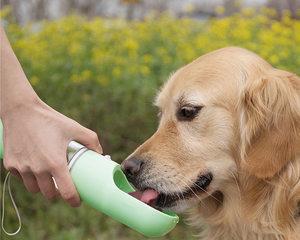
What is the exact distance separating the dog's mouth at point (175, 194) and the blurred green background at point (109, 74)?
6.36 ft

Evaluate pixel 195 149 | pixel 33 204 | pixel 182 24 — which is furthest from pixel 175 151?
pixel 182 24

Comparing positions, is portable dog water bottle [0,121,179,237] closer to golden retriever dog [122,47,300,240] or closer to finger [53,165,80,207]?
finger [53,165,80,207]

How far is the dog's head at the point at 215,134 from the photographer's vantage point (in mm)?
4016

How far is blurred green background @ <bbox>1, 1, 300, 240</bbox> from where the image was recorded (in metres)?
6.37

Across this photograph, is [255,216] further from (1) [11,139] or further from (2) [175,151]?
(1) [11,139]

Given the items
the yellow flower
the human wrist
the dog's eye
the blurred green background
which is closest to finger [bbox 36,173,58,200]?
the human wrist

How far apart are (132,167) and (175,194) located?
0.25m

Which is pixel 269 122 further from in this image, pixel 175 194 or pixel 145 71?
pixel 145 71

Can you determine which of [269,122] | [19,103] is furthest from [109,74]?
[19,103]

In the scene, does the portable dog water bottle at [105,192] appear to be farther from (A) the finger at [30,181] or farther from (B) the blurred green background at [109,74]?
(B) the blurred green background at [109,74]

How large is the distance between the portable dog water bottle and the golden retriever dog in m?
0.48

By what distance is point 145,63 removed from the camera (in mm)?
6914

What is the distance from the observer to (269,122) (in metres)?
4.03

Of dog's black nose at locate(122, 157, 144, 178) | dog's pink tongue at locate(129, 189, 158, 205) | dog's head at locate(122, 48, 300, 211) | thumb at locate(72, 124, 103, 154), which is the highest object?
thumb at locate(72, 124, 103, 154)
